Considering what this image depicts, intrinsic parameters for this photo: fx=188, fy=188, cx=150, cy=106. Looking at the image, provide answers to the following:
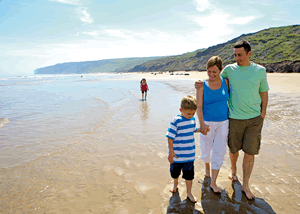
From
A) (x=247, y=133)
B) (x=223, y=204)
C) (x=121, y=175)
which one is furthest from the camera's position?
(x=121, y=175)

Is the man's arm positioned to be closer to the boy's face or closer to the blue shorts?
the boy's face

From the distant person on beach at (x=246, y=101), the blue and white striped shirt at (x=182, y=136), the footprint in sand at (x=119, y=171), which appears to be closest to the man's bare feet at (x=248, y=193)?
the distant person on beach at (x=246, y=101)

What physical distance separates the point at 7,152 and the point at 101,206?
3.91m

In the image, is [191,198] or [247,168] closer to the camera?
[191,198]

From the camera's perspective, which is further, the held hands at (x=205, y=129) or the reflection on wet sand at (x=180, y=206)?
the held hands at (x=205, y=129)

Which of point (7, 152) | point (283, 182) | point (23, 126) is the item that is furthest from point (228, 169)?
point (23, 126)

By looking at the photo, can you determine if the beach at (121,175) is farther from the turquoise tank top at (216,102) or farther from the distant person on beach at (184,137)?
the turquoise tank top at (216,102)

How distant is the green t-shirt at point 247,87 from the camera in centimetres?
301

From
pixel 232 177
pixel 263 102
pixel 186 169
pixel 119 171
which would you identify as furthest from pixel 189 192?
pixel 263 102

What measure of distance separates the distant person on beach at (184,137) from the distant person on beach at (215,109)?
37 cm

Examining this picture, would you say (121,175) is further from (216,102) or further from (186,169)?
(216,102)

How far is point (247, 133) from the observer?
313cm

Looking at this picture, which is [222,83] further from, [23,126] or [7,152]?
[23,126]

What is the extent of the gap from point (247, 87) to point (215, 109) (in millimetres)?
609
